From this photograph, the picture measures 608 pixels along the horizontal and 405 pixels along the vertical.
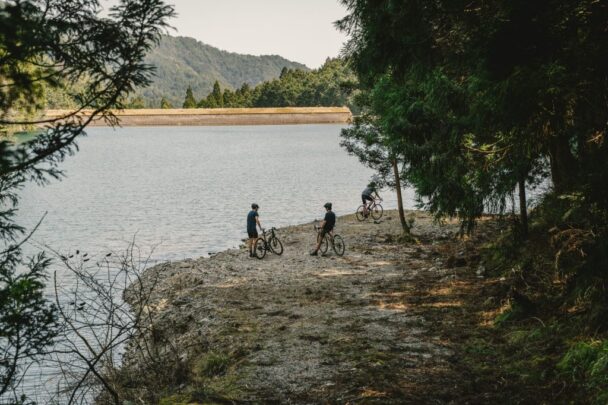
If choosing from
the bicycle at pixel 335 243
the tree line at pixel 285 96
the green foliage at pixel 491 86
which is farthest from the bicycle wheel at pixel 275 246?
the tree line at pixel 285 96

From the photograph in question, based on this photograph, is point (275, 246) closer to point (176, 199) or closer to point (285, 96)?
point (176, 199)

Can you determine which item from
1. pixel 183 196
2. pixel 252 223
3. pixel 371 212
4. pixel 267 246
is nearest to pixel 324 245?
A: pixel 267 246

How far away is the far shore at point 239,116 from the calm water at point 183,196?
48.1 m

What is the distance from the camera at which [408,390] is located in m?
6.76

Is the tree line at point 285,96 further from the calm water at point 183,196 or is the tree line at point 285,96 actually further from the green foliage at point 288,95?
the calm water at point 183,196

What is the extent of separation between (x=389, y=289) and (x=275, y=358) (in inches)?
204

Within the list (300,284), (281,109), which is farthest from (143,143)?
(300,284)

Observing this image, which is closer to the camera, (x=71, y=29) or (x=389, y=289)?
(x=71, y=29)

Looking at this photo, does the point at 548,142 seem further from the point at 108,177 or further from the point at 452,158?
the point at 108,177

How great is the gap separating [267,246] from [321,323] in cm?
974

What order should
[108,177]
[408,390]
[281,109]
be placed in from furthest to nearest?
[281,109], [108,177], [408,390]

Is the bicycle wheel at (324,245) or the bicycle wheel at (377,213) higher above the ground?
the bicycle wheel at (377,213)

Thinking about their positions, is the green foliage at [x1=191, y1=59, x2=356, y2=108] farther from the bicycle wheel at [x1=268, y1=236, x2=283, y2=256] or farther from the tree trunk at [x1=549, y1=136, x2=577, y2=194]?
the tree trunk at [x1=549, y1=136, x2=577, y2=194]

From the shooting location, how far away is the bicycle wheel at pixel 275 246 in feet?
66.3
